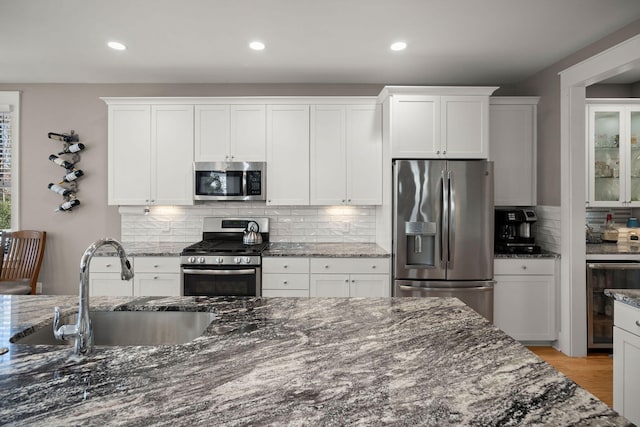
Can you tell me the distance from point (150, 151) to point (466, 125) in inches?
121

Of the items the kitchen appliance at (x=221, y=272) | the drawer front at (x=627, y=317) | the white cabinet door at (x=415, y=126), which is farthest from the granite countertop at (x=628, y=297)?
the kitchen appliance at (x=221, y=272)

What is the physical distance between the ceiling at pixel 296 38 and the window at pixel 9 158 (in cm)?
27

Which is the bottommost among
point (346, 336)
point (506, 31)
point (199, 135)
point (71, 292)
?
point (71, 292)

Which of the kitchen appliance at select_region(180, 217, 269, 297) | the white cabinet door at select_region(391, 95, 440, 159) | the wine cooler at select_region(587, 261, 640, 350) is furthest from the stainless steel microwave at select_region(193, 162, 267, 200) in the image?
the wine cooler at select_region(587, 261, 640, 350)

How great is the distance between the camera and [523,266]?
3.79 m

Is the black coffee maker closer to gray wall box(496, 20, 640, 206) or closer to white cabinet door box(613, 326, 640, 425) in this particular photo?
gray wall box(496, 20, 640, 206)

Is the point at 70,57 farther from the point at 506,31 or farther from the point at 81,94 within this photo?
the point at 506,31

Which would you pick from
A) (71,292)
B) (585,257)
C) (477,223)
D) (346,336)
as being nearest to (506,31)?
(477,223)

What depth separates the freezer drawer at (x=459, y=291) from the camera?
Result: 143 inches

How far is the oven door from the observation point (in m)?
3.71

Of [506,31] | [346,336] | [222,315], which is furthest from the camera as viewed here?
[506,31]

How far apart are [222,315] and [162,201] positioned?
290 cm

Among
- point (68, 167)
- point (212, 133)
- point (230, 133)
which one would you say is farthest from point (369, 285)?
point (68, 167)

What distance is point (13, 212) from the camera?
450cm
